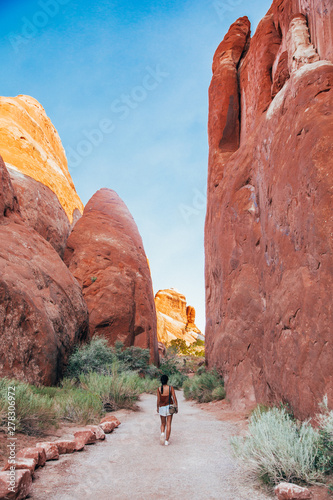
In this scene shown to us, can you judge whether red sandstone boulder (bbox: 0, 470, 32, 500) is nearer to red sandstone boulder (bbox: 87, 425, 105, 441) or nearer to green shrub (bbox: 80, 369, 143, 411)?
red sandstone boulder (bbox: 87, 425, 105, 441)

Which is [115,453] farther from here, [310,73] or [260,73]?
[260,73]

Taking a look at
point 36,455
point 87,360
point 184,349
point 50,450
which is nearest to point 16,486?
Result: point 36,455

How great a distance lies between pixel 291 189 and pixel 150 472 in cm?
533

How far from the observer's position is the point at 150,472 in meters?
4.32

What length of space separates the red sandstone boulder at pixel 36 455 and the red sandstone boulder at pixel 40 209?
1555 cm

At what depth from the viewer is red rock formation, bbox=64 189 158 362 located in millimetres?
18484

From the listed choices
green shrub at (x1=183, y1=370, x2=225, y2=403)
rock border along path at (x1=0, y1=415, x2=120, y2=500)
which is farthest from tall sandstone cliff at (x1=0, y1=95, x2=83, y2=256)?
rock border along path at (x1=0, y1=415, x2=120, y2=500)

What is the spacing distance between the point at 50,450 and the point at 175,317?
194ft

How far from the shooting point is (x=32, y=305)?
10008mm

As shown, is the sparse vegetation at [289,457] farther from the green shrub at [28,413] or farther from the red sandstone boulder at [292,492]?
the green shrub at [28,413]

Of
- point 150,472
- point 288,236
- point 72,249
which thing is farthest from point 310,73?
point 72,249

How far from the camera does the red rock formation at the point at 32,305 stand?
911 centimetres

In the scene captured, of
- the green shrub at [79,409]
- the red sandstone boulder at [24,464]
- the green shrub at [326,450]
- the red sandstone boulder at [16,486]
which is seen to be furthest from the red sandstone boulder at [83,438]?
the green shrub at [326,450]

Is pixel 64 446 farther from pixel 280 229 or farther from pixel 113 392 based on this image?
pixel 280 229
